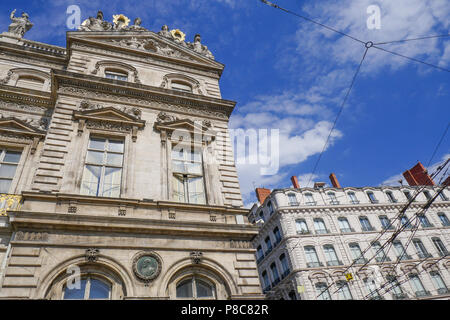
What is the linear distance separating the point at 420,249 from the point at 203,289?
38.4 metres

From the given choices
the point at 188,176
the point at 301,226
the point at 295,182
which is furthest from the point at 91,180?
the point at 295,182

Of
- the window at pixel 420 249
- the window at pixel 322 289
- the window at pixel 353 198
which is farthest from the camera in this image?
the window at pixel 353 198

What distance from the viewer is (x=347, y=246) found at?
119 ft

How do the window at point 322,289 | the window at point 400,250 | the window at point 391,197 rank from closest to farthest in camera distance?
the window at point 322,289
the window at point 400,250
the window at point 391,197

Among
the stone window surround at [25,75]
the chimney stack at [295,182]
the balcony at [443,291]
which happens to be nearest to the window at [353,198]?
the chimney stack at [295,182]

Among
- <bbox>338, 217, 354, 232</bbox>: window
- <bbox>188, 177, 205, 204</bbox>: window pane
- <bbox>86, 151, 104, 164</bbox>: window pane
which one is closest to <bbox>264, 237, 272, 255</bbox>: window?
<bbox>338, 217, 354, 232</bbox>: window

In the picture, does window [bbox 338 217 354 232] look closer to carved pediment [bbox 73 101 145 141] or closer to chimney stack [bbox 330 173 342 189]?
chimney stack [bbox 330 173 342 189]

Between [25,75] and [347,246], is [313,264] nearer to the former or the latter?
[347,246]

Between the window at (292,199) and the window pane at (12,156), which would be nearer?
the window pane at (12,156)

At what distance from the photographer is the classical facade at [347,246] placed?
3316cm

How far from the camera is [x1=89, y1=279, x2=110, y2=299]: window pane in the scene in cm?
879

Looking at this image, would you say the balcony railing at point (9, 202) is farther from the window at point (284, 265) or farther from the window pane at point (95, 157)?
the window at point (284, 265)

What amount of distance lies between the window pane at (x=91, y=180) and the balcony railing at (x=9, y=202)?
2.04 meters

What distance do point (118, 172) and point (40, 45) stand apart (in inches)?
484
